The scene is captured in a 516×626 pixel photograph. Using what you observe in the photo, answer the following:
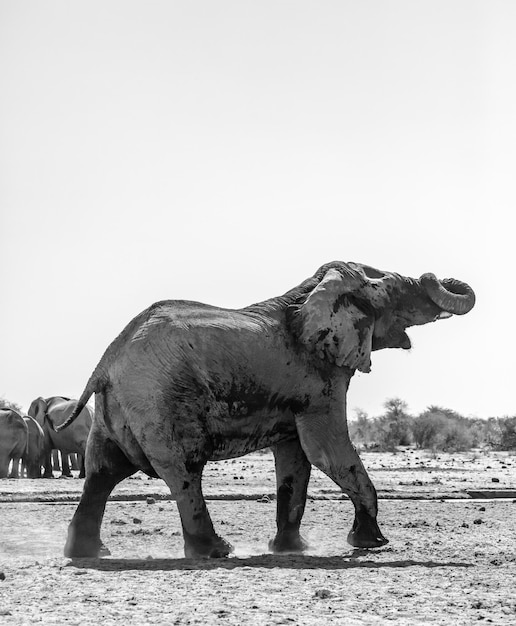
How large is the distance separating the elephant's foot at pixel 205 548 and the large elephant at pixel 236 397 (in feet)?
0.04

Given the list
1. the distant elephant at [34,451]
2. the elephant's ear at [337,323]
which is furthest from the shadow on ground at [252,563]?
the distant elephant at [34,451]

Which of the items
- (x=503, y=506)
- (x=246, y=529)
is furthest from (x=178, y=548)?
(x=503, y=506)

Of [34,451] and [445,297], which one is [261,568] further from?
[34,451]

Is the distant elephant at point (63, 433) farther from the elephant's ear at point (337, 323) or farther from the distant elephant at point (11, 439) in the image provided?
the elephant's ear at point (337, 323)

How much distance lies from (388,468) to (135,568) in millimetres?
21676

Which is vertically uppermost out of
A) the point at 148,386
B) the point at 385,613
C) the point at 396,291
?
the point at 396,291

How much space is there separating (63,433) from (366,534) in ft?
66.7

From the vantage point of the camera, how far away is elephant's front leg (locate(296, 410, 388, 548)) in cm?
1238

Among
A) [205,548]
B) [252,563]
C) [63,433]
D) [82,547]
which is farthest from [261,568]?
[63,433]

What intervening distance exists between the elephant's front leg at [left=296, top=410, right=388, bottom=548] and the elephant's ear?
2.51 feet

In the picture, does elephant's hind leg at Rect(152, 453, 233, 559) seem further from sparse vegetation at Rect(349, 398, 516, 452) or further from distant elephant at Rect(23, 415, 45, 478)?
sparse vegetation at Rect(349, 398, 516, 452)

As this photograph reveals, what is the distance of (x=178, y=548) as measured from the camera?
1266 cm

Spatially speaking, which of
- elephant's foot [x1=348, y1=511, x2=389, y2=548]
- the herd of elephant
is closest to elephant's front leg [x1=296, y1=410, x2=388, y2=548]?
elephant's foot [x1=348, y1=511, x2=389, y2=548]

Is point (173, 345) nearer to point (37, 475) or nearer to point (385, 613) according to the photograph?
point (385, 613)
